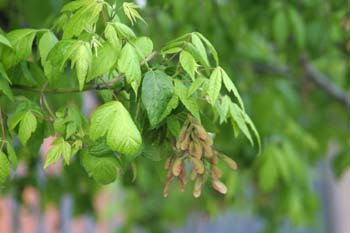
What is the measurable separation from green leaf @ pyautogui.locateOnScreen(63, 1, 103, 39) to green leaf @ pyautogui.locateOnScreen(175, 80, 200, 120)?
0.23 metres

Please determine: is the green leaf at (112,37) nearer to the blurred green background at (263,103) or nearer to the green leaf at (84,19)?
the green leaf at (84,19)

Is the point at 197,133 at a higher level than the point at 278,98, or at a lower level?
higher

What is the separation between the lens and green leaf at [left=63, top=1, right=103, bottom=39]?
181 centimetres

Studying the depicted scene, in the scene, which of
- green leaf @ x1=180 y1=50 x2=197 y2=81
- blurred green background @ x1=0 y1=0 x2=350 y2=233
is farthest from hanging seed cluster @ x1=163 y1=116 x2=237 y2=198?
blurred green background @ x1=0 y1=0 x2=350 y2=233

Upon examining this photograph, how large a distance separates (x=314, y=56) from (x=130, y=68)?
6.68 ft

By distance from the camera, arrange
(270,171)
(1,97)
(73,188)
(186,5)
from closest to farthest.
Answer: (1,97)
(186,5)
(270,171)
(73,188)

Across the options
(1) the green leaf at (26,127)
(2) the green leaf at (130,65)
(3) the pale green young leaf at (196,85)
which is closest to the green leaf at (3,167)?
(1) the green leaf at (26,127)

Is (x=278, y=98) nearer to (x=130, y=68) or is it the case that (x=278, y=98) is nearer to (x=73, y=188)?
(x=73, y=188)

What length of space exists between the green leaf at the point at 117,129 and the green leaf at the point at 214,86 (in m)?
0.18

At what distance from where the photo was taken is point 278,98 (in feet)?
13.9

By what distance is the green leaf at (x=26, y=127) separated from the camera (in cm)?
186

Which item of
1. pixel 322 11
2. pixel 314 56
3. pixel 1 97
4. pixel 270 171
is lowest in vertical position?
pixel 270 171

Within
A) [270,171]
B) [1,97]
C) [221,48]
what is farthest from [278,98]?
[1,97]

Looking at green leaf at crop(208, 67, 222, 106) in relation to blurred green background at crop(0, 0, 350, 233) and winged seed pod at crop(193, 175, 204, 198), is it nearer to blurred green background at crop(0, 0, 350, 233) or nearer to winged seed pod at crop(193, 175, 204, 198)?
winged seed pod at crop(193, 175, 204, 198)
